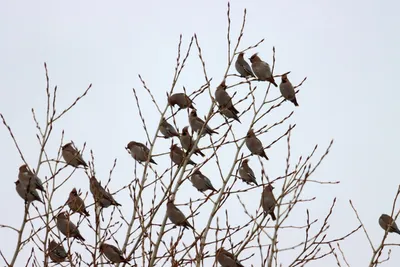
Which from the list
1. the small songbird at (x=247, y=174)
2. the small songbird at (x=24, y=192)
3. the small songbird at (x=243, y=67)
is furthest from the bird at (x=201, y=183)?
the small songbird at (x=24, y=192)

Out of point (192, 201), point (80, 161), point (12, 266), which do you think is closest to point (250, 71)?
point (80, 161)

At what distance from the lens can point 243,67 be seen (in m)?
11.5

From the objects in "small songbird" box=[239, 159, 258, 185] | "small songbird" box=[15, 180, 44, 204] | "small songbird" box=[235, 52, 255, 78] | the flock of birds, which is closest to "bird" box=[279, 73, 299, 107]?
the flock of birds

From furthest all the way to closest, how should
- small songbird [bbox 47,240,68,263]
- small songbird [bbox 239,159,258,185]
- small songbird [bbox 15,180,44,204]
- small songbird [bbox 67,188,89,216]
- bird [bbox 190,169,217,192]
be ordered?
small songbird [bbox 239,159,258,185] < bird [bbox 190,169,217,192] < small songbird [bbox 47,240,68,263] < small songbird [bbox 15,180,44,204] < small songbird [bbox 67,188,89,216]

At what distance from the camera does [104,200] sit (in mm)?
9203

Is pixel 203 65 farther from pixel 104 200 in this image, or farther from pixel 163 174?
pixel 104 200

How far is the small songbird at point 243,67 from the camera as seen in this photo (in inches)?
453

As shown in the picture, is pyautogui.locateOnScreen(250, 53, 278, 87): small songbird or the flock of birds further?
pyautogui.locateOnScreen(250, 53, 278, 87): small songbird

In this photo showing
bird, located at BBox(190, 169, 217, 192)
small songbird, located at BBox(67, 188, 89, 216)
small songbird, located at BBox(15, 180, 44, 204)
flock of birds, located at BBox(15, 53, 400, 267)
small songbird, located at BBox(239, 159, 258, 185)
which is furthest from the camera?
small songbird, located at BBox(239, 159, 258, 185)

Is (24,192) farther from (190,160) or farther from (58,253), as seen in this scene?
(190,160)

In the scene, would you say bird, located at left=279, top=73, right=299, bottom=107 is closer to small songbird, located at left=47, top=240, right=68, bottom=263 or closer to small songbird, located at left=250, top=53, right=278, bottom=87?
small songbird, located at left=250, top=53, right=278, bottom=87

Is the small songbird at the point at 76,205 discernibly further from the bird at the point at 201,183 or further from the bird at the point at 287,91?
the bird at the point at 287,91

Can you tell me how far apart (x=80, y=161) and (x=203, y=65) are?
3457mm

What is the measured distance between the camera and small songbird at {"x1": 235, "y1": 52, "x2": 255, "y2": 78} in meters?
11.5
